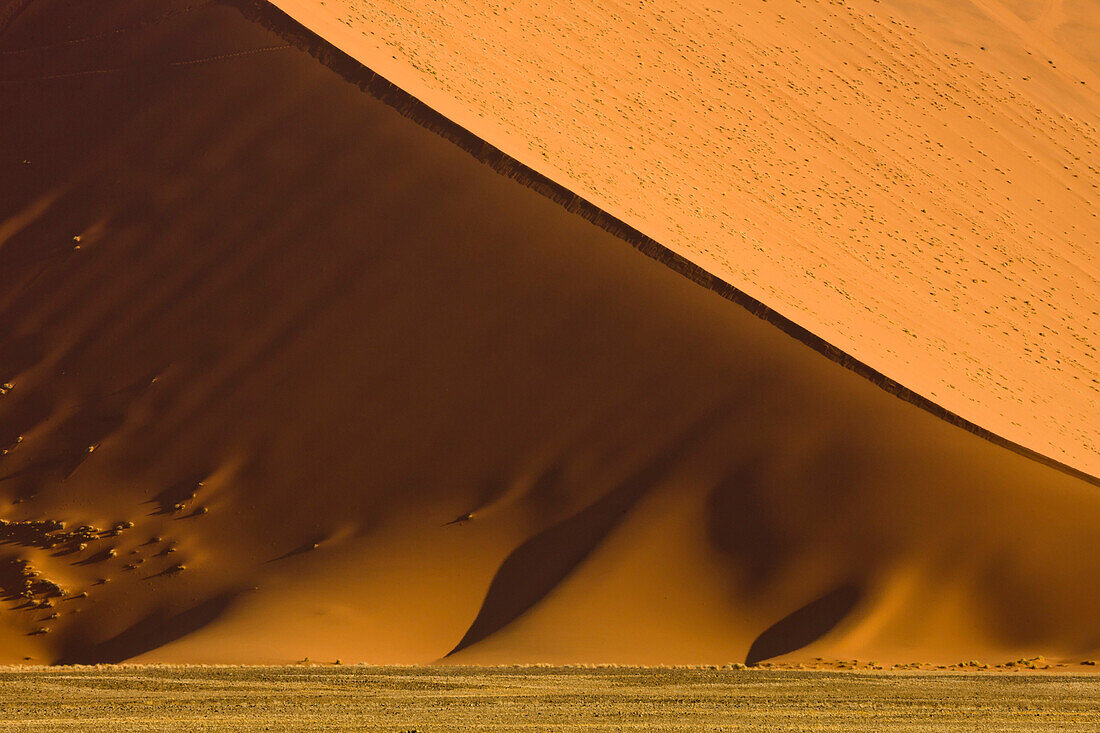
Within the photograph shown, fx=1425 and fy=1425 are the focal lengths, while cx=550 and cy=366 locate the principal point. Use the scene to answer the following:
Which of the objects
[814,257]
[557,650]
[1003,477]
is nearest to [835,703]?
[557,650]

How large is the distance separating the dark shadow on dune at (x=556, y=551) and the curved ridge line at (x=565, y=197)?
99.1 inches

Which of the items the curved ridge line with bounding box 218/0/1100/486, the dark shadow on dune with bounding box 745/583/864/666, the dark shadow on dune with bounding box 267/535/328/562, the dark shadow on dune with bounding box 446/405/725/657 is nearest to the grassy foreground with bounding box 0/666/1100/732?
the dark shadow on dune with bounding box 745/583/864/666

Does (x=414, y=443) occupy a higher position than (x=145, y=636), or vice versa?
(x=414, y=443)

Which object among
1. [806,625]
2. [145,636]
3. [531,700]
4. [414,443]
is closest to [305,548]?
[414,443]

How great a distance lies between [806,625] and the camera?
711 inches

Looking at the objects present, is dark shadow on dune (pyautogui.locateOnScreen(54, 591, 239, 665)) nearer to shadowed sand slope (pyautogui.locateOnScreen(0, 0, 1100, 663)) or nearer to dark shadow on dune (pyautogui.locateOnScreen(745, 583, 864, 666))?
shadowed sand slope (pyautogui.locateOnScreen(0, 0, 1100, 663))

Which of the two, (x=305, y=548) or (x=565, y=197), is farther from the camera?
(x=565, y=197)

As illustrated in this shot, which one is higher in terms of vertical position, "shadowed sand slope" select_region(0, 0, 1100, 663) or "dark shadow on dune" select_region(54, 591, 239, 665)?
"shadowed sand slope" select_region(0, 0, 1100, 663)

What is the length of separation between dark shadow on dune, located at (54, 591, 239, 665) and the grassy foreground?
1.74 meters

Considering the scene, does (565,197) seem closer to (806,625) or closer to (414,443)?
(414,443)

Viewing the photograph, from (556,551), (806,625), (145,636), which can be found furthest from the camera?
(556,551)

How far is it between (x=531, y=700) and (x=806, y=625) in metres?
5.24

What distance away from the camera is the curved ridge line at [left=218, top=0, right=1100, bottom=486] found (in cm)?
2053

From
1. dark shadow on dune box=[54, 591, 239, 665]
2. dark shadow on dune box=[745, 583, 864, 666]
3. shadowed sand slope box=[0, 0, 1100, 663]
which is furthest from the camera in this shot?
shadowed sand slope box=[0, 0, 1100, 663]
